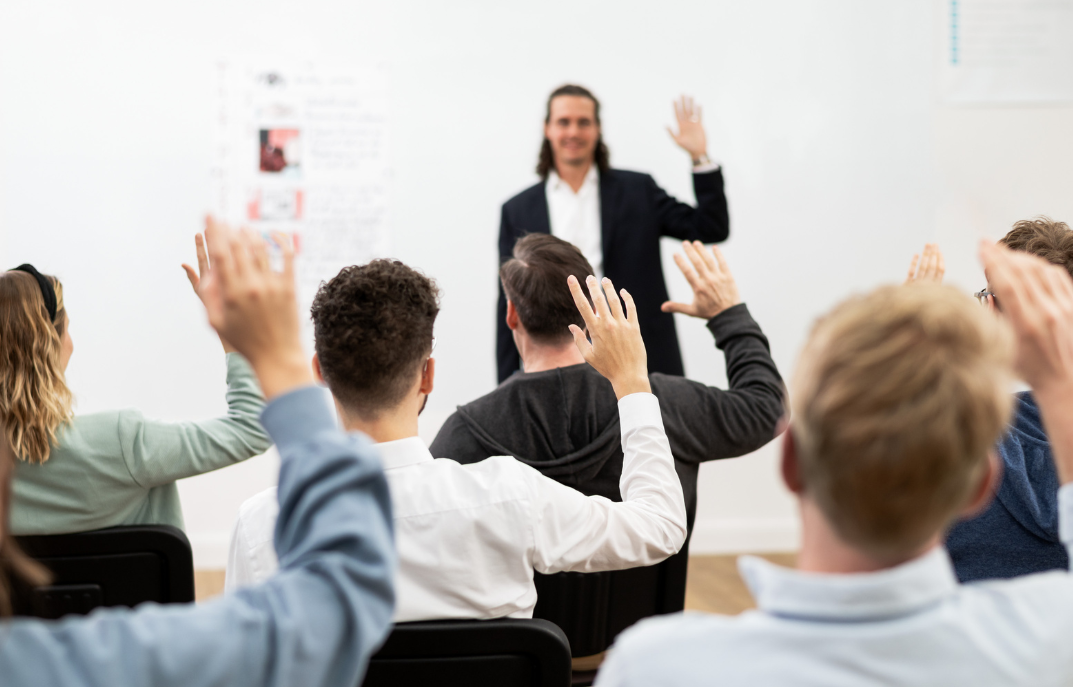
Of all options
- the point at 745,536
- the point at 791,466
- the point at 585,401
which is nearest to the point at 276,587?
the point at 791,466

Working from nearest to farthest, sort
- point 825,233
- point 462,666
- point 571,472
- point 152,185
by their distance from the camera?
point 462,666 < point 571,472 < point 152,185 < point 825,233

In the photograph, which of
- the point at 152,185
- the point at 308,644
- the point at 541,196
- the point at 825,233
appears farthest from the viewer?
the point at 825,233

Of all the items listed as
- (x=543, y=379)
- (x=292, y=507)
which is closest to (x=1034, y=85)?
(x=543, y=379)

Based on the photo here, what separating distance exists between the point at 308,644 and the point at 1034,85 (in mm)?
4615

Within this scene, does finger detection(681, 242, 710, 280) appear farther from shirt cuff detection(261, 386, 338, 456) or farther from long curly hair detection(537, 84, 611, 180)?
long curly hair detection(537, 84, 611, 180)

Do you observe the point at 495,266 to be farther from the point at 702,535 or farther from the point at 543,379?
the point at 543,379

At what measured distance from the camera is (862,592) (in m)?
0.61

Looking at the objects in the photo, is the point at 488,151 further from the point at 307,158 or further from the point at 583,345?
the point at 583,345

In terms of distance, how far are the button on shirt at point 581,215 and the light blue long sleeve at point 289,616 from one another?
9.56 ft

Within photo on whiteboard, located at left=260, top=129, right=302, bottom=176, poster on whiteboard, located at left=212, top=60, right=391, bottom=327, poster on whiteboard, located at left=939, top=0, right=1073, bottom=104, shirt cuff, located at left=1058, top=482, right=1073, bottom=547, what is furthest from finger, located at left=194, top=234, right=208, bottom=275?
poster on whiteboard, located at left=939, top=0, right=1073, bottom=104

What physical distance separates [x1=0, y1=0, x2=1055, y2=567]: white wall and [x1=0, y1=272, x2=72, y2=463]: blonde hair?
7.82 ft

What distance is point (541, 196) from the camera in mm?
3514

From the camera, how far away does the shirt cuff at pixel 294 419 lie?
63cm

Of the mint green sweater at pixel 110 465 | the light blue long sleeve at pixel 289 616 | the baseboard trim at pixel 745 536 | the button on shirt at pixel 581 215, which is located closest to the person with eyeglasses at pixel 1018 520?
the light blue long sleeve at pixel 289 616
